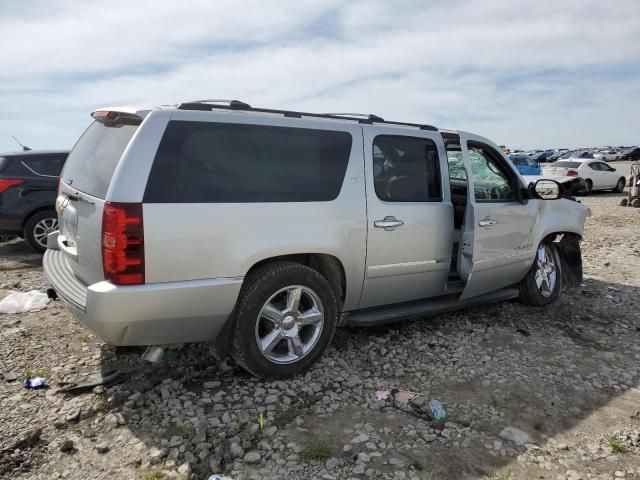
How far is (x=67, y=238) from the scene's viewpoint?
381 centimetres

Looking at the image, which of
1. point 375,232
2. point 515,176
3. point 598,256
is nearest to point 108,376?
point 375,232

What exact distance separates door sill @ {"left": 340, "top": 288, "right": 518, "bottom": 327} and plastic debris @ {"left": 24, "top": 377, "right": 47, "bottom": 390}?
224 cm

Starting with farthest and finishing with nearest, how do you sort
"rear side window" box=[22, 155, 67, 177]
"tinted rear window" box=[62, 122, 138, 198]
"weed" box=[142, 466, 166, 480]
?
"rear side window" box=[22, 155, 67, 177] → "tinted rear window" box=[62, 122, 138, 198] → "weed" box=[142, 466, 166, 480]

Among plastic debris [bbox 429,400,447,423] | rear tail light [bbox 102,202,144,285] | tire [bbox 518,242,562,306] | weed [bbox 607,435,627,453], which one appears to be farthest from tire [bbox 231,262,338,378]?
tire [bbox 518,242,562,306]

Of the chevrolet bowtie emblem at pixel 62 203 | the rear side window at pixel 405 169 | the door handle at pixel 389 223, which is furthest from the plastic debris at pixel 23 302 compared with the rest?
the rear side window at pixel 405 169

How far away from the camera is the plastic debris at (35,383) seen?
12.0 ft

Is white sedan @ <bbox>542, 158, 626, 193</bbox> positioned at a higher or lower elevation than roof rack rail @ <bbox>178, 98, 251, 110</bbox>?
lower

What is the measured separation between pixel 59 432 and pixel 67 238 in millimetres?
1388

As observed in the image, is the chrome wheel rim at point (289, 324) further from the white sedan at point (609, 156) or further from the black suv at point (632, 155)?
the black suv at point (632, 155)

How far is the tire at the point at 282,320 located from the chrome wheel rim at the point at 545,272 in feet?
9.65

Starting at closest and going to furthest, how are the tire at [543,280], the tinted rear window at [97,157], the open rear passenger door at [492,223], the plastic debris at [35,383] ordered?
the tinted rear window at [97,157], the plastic debris at [35,383], the open rear passenger door at [492,223], the tire at [543,280]

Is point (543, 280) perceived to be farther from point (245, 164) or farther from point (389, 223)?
point (245, 164)

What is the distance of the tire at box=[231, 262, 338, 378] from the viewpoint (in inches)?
139

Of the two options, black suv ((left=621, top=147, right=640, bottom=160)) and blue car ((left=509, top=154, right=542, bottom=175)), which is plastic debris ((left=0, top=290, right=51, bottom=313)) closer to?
blue car ((left=509, top=154, right=542, bottom=175))
